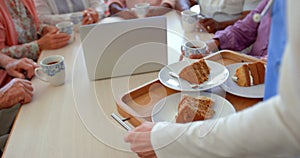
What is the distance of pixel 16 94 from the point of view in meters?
0.97

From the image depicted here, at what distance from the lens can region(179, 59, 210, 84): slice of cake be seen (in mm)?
888

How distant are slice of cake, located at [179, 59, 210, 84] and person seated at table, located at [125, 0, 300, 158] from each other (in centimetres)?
31

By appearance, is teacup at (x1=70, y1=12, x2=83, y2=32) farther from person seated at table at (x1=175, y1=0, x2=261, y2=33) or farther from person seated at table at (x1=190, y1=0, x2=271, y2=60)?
person seated at table at (x1=190, y1=0, x2=271, y2=60)

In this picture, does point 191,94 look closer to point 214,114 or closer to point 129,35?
point 214,114

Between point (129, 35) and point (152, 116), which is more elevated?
point (129, 35)

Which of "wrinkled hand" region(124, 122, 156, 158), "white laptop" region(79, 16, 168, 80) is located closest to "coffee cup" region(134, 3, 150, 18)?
"white laptop" region(79, 16, 168, 80)

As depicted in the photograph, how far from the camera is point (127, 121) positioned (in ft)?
2.63

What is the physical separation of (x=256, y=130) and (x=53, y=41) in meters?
1.13

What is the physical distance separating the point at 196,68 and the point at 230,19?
34.8 inches

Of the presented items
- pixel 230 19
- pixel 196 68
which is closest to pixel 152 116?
pixel 196 68

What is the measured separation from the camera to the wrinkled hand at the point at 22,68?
1141mm

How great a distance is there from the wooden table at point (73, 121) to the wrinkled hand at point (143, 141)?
4.1 inches

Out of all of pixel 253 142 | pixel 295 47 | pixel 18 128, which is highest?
pixel 295 47

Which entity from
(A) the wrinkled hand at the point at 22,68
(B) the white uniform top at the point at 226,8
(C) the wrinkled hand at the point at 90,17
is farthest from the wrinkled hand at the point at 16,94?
(B) the white uniform top at the point at 226,8
